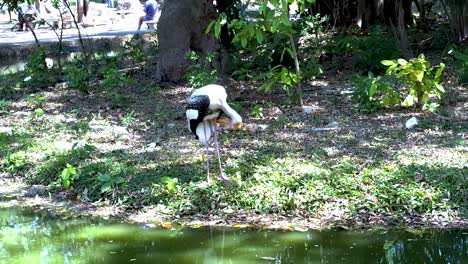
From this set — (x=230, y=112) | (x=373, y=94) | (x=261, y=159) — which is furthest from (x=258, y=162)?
(x=373, y=94)

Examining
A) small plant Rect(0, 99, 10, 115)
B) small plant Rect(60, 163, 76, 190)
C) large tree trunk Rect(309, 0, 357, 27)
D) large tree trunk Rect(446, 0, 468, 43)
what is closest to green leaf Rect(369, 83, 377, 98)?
small plant Rect(60, 163, 76, 190)

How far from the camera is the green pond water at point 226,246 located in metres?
5.77

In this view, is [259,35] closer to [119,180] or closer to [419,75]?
[419,75]

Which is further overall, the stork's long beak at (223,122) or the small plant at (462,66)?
the small plant at (462,66)

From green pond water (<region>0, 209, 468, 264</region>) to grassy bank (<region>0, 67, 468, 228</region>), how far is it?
1.07ft

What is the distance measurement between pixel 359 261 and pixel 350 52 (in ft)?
24.2

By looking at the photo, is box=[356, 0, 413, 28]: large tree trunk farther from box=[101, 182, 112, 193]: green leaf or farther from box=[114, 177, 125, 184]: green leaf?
box=[101, 182, 112, 193]: green leaf

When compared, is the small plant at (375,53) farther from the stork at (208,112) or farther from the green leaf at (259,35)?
the stork at (208,112)

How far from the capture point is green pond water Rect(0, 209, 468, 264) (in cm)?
577

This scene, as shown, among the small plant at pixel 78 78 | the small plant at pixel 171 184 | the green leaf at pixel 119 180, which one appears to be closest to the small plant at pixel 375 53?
the small plant at pixel 78 78

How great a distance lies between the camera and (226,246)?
20.0 feet

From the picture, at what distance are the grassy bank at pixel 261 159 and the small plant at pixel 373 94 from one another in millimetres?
156

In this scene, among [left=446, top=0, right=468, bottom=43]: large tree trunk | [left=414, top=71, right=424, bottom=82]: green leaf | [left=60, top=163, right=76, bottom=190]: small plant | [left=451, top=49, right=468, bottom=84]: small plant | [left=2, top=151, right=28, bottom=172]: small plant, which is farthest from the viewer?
[left=446, top=0, right=468, bottom=43]: large tree trunk

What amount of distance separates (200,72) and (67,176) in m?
3.46
